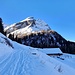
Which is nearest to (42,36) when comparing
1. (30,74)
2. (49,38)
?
(49,38)

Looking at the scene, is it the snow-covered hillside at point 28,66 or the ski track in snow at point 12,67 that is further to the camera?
the snow-covered hillside at point 28,66

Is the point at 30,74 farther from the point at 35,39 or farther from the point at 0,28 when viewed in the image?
the point at 35,39

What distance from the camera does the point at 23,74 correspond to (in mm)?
7945

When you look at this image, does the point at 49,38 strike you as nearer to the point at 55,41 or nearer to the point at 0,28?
the point at 55,41

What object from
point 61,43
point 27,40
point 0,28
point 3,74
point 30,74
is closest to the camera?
point 3,74

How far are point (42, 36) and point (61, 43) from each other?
25.6 m

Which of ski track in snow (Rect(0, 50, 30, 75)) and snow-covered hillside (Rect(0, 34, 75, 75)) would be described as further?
snow-covered hillside (Rect(0, 34, 75, 75))

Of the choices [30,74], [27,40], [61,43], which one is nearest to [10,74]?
[30,74]

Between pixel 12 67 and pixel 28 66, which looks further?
pixel 28 66

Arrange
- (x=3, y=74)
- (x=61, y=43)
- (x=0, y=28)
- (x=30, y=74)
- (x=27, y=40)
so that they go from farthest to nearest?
(x=61, y=43) → (x=27, y=40) → (x=0, y=28) → (x=30, y=74) → (x=3, y=74)

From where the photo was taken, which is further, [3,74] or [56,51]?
[56,51]

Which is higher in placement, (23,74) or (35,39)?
(35,39)

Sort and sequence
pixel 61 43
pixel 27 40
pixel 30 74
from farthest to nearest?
pixel 61 43, pixel 27 40, pixel 30 74

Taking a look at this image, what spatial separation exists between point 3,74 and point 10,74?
0.35 meters
